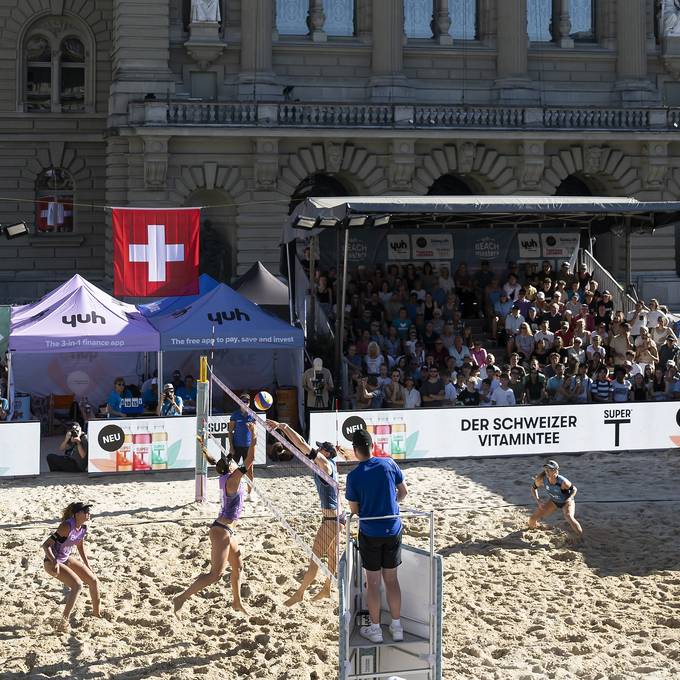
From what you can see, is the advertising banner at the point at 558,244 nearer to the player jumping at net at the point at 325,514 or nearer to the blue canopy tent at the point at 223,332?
the blue canopy tent at the point at 223,332

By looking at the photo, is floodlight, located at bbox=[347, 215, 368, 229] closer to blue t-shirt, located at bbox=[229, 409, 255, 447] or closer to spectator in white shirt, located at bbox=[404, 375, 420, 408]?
spectator in white shirt, located at bbox=[404, 375, 420, 408]

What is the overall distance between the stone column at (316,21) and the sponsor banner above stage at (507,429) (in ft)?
64.7

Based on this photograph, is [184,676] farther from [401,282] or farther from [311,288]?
[401,282]

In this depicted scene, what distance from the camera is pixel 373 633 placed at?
10.8 metres

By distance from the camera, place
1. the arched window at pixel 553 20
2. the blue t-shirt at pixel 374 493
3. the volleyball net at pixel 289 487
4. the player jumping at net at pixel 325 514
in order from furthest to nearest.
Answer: the arched window at pixel 553 20 → the volleyball net at pixel 289 487 → the player jumping at net at pixel 325 514 → the blue t-shirt at pixel 374 493

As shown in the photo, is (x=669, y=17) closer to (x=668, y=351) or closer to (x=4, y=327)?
(x=668, y=351)

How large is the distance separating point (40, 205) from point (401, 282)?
1599 centimetres

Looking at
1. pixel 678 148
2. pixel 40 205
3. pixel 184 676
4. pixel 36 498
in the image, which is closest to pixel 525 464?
pixel 36 498

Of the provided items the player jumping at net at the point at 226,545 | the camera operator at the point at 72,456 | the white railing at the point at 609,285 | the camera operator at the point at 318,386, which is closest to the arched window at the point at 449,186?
the white railing at the point at 609,285

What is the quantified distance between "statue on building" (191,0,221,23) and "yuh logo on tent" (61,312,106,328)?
646 inches

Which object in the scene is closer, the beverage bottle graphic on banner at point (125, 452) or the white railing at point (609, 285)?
the beverage bottle graphic on banner at point (125, 452)

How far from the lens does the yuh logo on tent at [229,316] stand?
76.2 feet

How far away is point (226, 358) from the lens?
25438 millimetres

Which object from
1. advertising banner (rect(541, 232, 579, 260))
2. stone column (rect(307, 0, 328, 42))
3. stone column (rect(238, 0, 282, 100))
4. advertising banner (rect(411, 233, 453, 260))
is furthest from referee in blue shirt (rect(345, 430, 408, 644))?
stone column (rect(307, 0, 328, 42))
